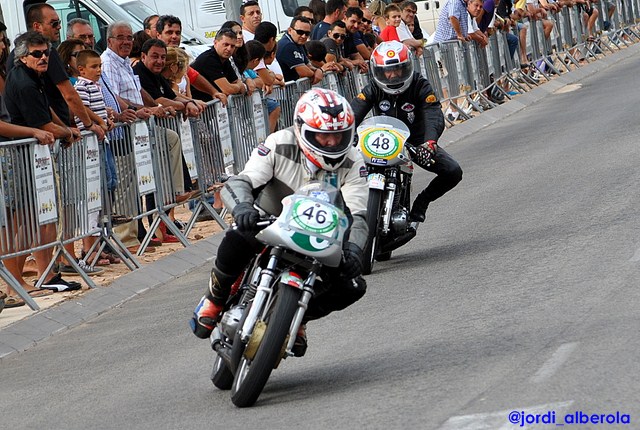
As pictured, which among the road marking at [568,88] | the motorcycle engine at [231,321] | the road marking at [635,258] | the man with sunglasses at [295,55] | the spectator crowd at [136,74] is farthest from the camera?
the road marking at [568,88]

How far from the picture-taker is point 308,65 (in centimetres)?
1864

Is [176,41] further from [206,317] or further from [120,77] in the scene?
[206,317]

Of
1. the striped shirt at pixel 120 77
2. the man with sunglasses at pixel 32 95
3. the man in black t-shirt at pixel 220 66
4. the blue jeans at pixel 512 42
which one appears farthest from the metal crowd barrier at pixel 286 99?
the blue jeans at pixel 512 42

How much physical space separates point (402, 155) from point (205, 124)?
3850 mm

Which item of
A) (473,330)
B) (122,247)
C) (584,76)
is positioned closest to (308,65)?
(122,247)

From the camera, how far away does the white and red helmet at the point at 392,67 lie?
487 inches

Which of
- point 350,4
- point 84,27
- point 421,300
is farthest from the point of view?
point 350,4

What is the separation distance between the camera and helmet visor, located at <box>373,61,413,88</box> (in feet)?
40.7

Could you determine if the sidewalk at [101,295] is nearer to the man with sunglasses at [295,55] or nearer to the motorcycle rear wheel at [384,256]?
the motorcycle rear wheel at [384,256]

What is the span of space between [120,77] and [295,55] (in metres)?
4.35

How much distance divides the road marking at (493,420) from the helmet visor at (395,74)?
610cm

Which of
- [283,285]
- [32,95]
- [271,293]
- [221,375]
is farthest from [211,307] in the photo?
[32,95]

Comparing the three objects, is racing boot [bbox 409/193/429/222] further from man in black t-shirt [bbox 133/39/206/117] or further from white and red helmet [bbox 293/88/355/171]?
white and red helmet [bbox 293/88/355/171]

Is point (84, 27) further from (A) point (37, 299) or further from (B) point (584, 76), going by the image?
(B) point (584, 76)
